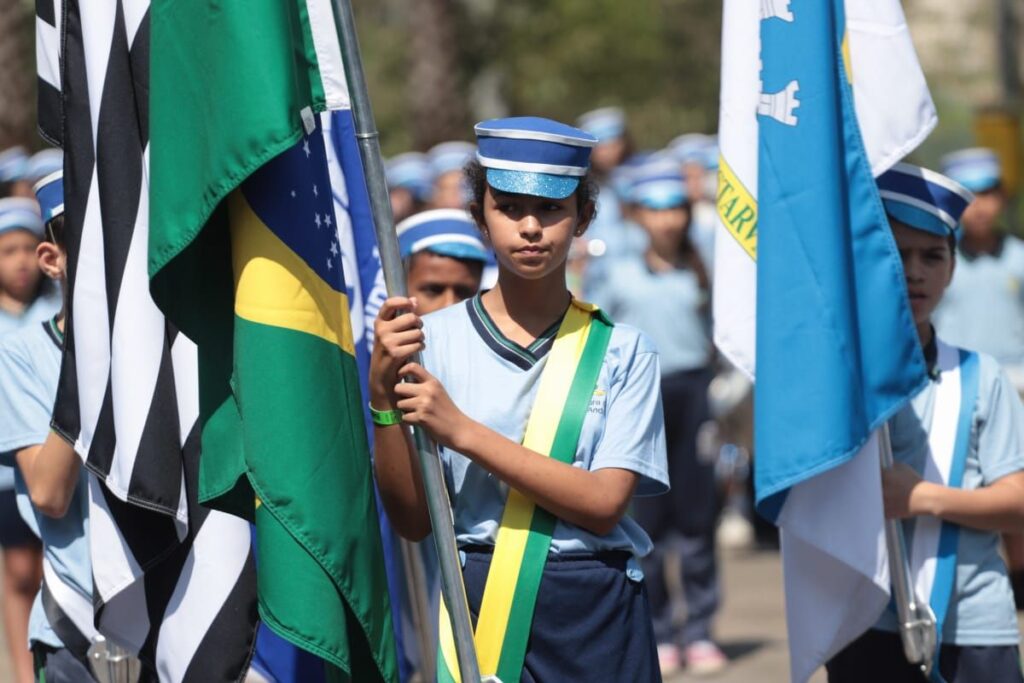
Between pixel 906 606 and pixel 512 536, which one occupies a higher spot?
pixel 512 536

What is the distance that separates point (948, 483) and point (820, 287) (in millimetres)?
647

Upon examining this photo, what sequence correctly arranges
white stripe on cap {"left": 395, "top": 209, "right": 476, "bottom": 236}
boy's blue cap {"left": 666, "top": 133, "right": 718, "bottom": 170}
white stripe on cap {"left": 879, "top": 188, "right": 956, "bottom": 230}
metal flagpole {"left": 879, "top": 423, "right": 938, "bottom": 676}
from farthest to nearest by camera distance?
1. boy's blue cap {"left": 666, "top": 133, "right": 718, "bottom": 170}
2. white stripe on cap {"left": 395, "top": 209, "right": 476, "bottom": 236}
3. white stripe on cap {"left": 879, "top": 188, "right": 956, "bottom": 230}
4. metal flagpole {"left": 879, "top": 423, "right": 938, "bottom": 676}

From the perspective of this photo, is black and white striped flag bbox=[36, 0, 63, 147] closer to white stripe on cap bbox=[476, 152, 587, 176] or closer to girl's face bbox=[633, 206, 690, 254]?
white stripe on cap bbox=[476, 152, 587, 176]

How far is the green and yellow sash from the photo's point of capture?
4176 mm

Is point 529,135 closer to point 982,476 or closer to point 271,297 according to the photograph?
point 271,297

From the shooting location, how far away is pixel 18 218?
24.1 ft

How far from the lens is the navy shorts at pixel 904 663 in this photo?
4.98 m

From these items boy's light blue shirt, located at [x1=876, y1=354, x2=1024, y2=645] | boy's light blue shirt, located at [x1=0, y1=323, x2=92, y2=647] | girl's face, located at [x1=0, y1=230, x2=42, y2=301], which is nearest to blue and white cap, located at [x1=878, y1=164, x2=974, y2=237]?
boy's light blue shirt, located at [x1=876, y1=354, x2=1024, y2=645]

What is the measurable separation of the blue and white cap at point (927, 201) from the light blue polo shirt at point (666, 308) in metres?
4.63

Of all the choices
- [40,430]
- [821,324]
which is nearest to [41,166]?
[40,430]

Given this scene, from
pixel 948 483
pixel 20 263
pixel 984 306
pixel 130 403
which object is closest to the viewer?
pixel 130 403

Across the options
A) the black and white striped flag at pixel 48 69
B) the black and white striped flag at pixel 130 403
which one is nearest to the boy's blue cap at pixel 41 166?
the black and white striped flag at pixel 48 69

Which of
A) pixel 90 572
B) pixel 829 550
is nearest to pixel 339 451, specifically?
pixel 90 572

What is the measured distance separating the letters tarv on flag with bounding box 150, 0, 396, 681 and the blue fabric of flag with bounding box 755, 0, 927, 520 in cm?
123
